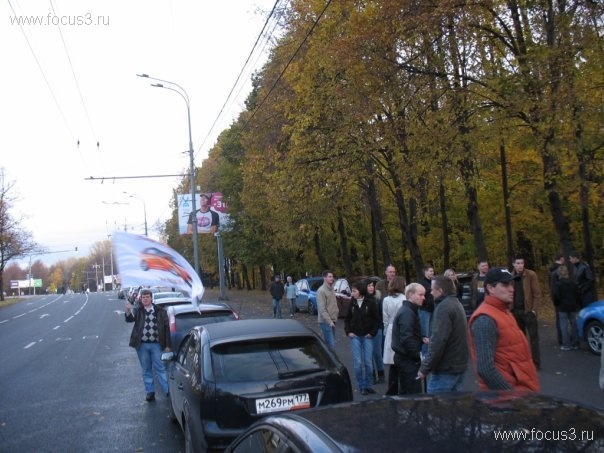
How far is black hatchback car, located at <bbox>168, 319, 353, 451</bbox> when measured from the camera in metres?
5.16

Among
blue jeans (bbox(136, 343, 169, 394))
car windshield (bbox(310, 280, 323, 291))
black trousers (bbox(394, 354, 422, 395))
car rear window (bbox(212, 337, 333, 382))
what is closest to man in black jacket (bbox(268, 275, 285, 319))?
car windshield (bbox(310, 280, 323, 291))

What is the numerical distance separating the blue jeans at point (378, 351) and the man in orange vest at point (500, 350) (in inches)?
199

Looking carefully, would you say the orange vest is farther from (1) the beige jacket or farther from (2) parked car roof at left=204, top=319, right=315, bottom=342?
(1) the beige jacket

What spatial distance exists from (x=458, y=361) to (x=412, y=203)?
18.9 metres

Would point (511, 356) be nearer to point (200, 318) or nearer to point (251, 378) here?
point (251, 378)

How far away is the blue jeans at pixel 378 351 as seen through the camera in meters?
9.27

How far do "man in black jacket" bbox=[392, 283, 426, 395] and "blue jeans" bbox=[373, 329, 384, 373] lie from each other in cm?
251

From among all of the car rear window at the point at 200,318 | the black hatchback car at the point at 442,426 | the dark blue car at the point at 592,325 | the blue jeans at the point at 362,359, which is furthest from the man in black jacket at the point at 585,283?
the black hatchback car at the point at 442,426

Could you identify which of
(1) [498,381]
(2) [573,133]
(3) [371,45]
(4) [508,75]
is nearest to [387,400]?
(1) [498,381]

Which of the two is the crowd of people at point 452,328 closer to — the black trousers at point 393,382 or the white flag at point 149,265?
Answer: the black trousers at point 393,382

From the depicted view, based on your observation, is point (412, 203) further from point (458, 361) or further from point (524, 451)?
point (524, 451)

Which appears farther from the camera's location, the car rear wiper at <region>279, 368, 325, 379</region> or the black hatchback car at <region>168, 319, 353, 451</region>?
the car rear wiper at <region>279, 368, 325, 379</region>

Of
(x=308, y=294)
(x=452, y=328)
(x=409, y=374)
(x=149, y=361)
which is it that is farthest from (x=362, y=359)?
(x=308, y=294)

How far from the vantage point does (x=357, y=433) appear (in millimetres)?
2551
